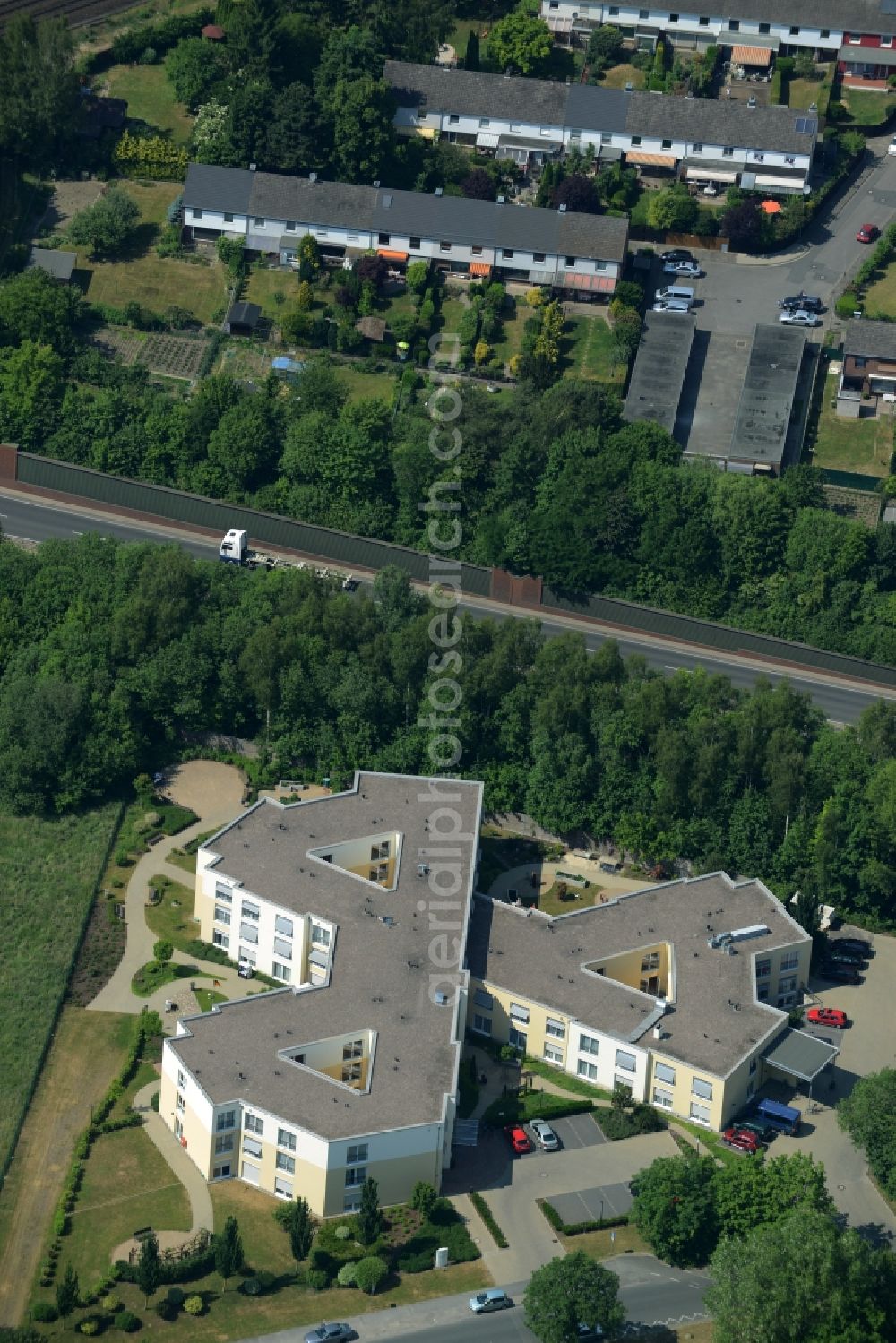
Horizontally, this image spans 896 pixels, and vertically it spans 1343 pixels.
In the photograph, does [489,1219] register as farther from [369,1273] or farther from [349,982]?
[349,982]

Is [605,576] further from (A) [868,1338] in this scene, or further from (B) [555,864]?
(A) [868,1338]

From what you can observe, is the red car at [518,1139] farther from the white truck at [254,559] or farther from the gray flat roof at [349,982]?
the white truck at [254,559]

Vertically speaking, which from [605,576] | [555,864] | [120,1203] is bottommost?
[120,1203]

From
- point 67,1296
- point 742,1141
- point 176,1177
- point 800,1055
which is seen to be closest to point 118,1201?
point 176,1177

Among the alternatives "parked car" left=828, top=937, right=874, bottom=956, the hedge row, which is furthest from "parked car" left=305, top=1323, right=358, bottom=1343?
"parked car" left=828, top=937, right=874, bottom=956

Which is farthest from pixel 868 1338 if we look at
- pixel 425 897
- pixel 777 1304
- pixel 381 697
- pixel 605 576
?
pixel 605 576

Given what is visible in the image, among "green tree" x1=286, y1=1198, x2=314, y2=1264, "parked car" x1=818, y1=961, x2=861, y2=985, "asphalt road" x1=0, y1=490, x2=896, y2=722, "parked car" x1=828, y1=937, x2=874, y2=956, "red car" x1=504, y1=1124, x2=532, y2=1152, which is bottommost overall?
"green tree" x1=286, y1=1198, x2=314, y2=1264

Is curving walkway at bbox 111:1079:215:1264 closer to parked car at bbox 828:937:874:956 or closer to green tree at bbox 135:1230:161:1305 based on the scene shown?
green tree at bbox 135:1230:161:1305

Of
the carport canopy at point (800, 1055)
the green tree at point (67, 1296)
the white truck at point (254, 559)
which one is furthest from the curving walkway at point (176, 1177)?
the white truck at point (254, 559)
